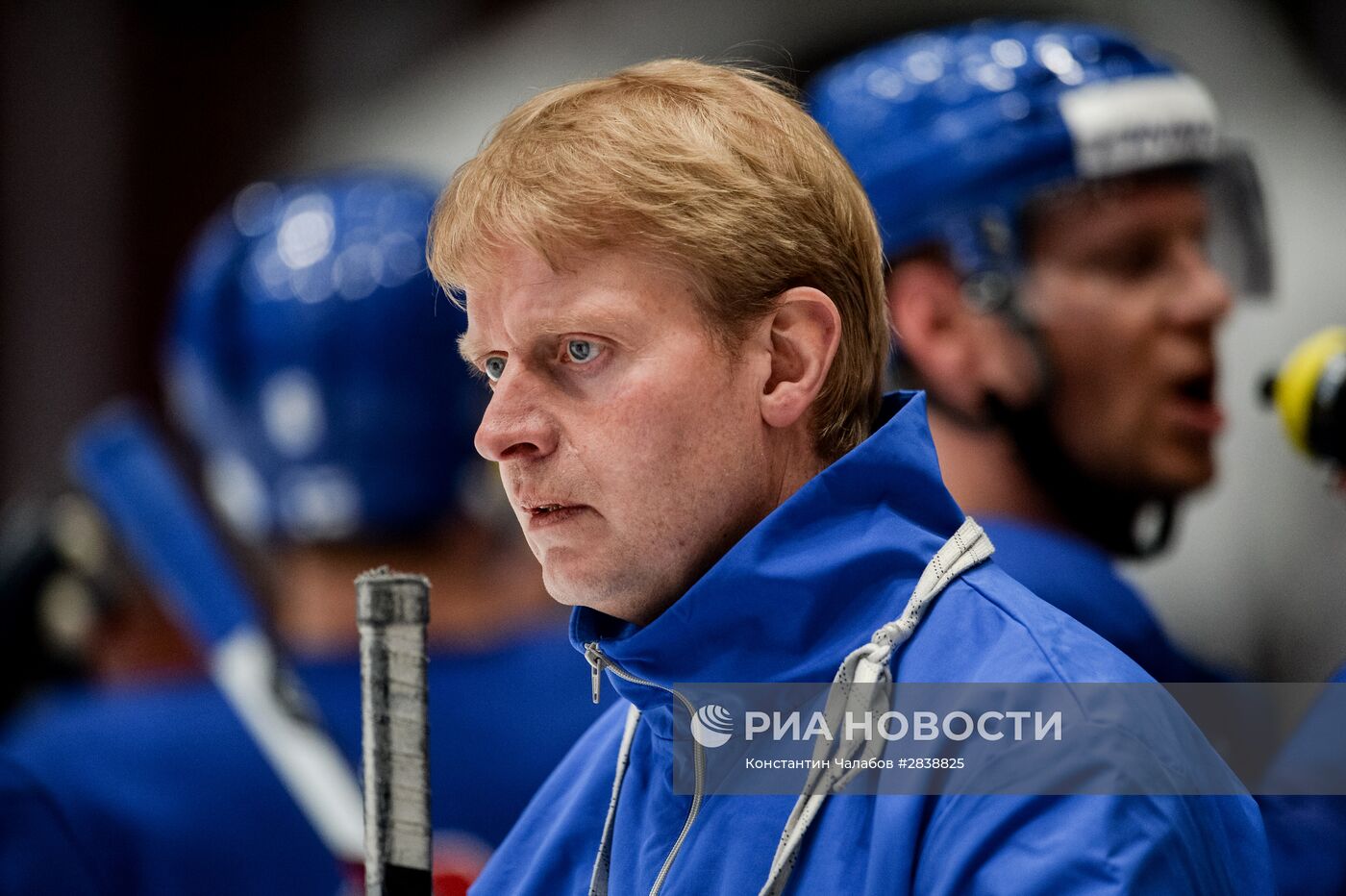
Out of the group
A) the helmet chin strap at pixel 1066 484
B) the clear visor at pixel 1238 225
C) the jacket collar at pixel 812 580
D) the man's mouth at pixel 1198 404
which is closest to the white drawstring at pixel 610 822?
the jacket collar at pixel 812 580

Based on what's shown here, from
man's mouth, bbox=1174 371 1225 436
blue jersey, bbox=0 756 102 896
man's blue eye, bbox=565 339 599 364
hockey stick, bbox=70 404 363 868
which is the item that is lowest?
blue jersey, bbox=0 756 102 896

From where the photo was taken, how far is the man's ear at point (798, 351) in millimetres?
1077

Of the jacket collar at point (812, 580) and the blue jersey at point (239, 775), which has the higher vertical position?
the jacket collar at point (812, 580)

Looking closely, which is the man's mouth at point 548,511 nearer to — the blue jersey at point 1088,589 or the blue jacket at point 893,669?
the blue jacket at point 893,669

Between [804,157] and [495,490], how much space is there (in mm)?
1657

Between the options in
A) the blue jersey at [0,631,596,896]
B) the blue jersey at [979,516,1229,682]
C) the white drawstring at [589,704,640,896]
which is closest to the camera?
the white drawstring at [589,704,640,896]

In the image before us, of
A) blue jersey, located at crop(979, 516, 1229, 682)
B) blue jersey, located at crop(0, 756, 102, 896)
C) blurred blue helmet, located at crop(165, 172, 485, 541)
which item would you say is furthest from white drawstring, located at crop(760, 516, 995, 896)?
blurred blue helmet, located at crop(165, 172, 485, 541)

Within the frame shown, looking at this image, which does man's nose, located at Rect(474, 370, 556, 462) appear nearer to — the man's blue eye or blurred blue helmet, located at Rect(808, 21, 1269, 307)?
the man's blue eye

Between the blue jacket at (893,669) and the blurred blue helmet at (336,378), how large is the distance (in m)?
1.40

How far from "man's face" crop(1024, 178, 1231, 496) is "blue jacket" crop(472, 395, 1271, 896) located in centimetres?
77

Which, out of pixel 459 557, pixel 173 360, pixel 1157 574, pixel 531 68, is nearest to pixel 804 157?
pixel 459 557

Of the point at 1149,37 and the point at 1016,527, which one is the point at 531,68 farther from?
the point at 1016,527

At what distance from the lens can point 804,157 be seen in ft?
3.55

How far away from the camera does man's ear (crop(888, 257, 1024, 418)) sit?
1892 millimetres
